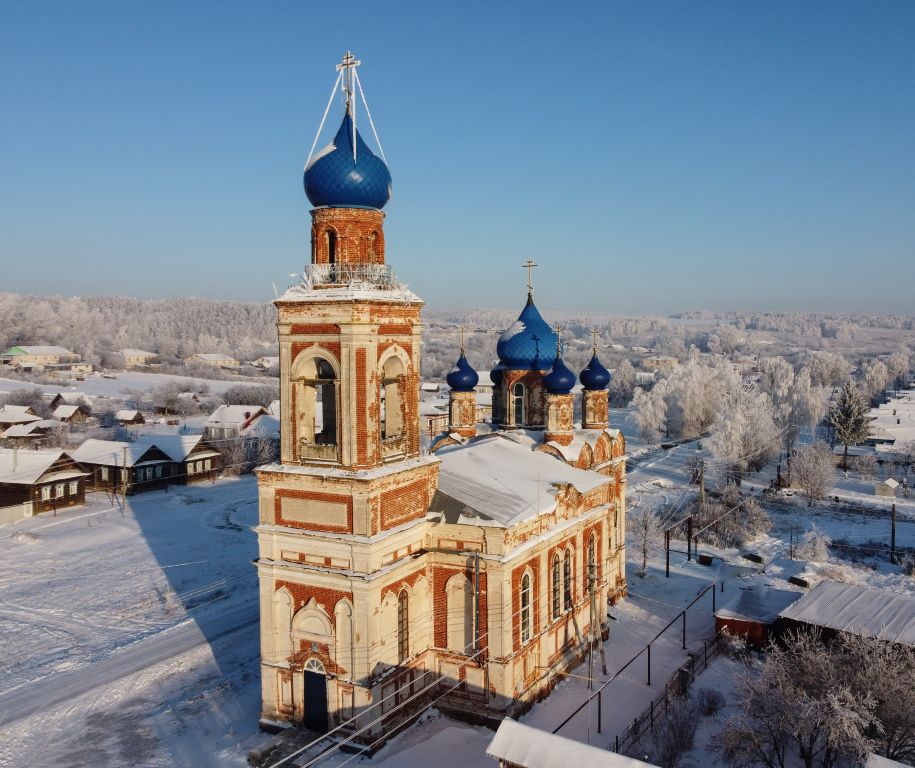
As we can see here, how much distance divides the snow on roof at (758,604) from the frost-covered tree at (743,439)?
66.3 feet

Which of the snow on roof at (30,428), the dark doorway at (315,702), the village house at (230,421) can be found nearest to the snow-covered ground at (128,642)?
the dark doorway at (315,702)

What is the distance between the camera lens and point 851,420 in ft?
141

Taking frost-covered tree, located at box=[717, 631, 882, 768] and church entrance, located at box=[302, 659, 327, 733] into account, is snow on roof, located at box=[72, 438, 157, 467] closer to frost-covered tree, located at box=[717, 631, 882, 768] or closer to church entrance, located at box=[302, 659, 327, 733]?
church entrance, located at box=[302, 659, 327, 733]

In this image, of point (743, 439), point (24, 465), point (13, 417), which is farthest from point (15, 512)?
point (743, 439)

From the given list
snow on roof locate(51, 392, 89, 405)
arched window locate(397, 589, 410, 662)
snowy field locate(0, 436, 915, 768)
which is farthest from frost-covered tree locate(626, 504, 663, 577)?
snow on roof locate(51, 392, 89, 405)

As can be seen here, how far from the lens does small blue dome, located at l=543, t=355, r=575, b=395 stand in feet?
61.0

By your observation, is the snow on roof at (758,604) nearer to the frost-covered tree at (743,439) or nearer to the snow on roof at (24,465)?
the frost-covered tree at (743,439)

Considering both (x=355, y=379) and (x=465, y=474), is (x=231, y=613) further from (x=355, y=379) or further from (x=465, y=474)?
(x=355, y=379)

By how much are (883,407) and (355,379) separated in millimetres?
55480

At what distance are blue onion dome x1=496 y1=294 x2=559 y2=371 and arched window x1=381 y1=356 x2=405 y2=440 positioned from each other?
23.9ft

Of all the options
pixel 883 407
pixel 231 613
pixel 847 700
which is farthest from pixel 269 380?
pixel 847 700

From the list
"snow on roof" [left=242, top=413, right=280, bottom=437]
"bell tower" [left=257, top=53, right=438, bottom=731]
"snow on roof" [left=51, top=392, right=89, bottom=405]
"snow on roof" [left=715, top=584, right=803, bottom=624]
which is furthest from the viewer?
"snow on roof" [left=51, top=392, right=89, bottom=405]

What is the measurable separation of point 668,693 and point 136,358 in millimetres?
94673

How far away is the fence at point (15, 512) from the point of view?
29.6 metres
